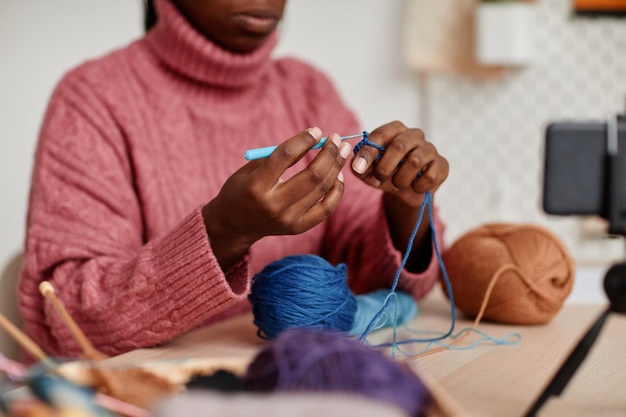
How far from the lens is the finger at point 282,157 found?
75 cm

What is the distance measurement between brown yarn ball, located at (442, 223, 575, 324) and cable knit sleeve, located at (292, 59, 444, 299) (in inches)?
2.0

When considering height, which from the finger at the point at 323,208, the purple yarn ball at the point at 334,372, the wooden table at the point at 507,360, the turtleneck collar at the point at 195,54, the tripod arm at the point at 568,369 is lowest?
the wooden table at the point at 507,360

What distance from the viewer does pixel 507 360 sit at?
0.86m

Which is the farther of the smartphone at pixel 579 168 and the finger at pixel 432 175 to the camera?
the finger at pixel 432 175

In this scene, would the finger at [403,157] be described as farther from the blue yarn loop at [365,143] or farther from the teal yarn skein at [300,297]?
the teal yarn skein at [300,297]

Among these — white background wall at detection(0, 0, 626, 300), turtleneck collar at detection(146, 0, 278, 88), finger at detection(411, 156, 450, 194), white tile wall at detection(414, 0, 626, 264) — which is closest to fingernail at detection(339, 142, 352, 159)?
finger at detection(411, 156, 450, 194)

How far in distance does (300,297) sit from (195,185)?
365 mm

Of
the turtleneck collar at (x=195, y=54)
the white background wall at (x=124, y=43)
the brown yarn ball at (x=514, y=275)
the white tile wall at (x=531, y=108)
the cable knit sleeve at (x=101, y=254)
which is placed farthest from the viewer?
the white tile wall at (x=531, y=108)

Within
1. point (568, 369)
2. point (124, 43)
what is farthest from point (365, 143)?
point (124, 43)

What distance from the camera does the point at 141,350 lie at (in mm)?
921

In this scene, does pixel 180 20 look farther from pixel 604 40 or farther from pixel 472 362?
pixel 604 40

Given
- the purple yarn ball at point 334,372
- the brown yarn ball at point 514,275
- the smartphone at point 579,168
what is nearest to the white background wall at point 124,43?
the brown yarn ball at point 514,275

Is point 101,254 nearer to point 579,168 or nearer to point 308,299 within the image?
point 308,299

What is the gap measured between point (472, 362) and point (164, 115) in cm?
61
